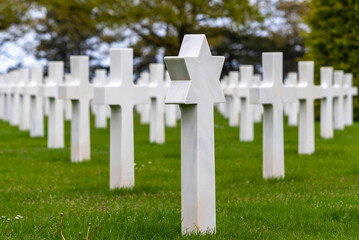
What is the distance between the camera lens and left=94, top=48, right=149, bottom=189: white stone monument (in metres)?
6.14

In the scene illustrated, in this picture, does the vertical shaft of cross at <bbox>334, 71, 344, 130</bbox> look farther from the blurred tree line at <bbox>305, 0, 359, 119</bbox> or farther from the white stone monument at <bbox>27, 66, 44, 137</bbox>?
the white stone monument at <bbox>27, 66, 44, 137</bbox>

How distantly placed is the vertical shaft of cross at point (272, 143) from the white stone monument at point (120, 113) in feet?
4.74

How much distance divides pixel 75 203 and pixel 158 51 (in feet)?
116

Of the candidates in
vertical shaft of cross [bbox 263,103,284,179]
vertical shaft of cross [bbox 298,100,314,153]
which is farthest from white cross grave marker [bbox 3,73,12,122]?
vertical shaft of cross [bbox 263,103,284,179]

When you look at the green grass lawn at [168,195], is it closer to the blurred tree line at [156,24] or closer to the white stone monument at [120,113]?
the white stone monument at [120,113]

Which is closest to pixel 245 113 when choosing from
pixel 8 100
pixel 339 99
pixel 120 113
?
pixel 339 99

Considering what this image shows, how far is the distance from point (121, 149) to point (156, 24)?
28698 millimetres

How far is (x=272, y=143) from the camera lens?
6.76m

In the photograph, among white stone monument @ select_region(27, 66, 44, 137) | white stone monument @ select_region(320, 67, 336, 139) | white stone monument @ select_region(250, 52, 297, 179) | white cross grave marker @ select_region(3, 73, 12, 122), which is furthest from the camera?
white cross grave marker @ select_region(3, 73, 12, 122)

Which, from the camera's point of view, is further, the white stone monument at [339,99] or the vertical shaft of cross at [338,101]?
the vertical shaft of cross at [338,101]

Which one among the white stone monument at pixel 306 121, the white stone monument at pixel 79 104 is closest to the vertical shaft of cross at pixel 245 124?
the white stone monument at pixel 306 121

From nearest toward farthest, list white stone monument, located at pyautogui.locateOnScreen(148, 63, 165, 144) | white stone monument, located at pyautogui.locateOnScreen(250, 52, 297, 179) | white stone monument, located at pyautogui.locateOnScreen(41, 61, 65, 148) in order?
white stone monument, located at pyautogui.locateOnScreen(250, 52, 297, 179) → white stone monument, located at pyautogui.locateOnScreen(41, 61, 65, 148) → white stone monument, located at pyautogui.locateOnScreen(148, 63, 165, 144)

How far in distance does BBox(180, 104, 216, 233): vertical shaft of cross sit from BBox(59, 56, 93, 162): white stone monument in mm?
4150

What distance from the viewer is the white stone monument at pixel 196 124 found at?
401 cm
